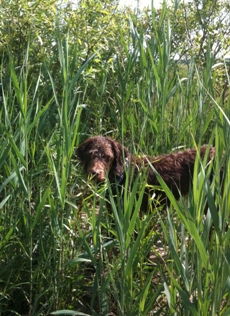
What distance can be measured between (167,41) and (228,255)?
1.96m

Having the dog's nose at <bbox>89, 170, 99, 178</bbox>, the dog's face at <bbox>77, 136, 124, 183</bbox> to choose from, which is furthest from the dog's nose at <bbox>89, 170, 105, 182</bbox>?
the dog's face at <bbox>77, 136, 124, 183</bbox>

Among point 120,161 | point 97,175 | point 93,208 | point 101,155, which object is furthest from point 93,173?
point 93,208

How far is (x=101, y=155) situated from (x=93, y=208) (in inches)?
56.2

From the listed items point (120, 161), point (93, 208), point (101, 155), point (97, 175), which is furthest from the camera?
point (120, 161)

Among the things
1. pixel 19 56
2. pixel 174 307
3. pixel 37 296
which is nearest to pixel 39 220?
pixel 37 296

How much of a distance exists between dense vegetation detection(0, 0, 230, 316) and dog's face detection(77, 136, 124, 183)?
0.18 m

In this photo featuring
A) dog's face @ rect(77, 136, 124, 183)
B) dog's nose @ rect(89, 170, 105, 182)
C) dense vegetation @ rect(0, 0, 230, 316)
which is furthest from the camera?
dog's face @ rect(77, 136, 124, 183)

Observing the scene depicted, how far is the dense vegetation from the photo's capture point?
237cm

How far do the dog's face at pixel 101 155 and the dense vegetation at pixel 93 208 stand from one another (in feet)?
0.58

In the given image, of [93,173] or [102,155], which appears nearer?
[93,173]

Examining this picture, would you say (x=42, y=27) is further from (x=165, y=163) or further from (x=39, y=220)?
(x=39, y=220)

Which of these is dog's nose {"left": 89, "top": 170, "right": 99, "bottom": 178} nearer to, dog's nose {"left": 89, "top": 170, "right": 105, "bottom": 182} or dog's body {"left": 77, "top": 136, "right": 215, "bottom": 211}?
dog's nose {"left": 89, "top": 170, "right": 105, "bottom": 182}

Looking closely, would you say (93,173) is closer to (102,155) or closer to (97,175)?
(97,175)

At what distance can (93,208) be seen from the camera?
2746 millimetres
